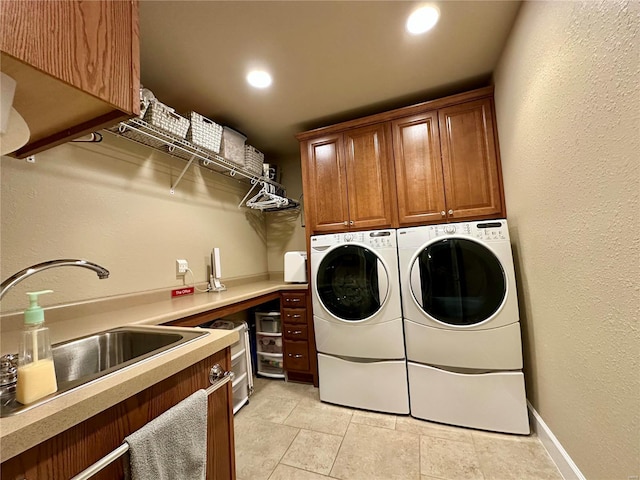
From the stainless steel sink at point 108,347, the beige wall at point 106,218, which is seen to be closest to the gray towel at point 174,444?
the stainless steel sink at point 108,347

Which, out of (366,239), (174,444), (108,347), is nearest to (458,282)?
(366,239)

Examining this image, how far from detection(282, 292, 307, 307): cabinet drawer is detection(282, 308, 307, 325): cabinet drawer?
4 centimetres

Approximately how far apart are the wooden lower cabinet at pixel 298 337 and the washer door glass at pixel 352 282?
1.15 ft

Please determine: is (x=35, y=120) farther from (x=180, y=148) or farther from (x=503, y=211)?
(x=503, y=211)

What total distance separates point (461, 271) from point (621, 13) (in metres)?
1.26

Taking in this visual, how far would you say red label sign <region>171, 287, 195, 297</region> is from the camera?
1.92 metres

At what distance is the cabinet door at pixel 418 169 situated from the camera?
198 cm

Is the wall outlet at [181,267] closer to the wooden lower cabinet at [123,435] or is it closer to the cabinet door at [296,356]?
the cabinet door at [296,356]

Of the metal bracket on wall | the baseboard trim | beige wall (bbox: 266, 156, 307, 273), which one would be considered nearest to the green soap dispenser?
the metal bracket on wall

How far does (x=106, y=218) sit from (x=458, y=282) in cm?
223

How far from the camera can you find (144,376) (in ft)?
2.00

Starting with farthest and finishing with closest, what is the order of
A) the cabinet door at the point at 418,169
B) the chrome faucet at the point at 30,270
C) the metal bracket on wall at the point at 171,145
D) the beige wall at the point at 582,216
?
the cabinet door at the point at 418,169, the metal bracket on wall at the point at 171,145, the beige wall at the point at 582,216, the chrome faucet at the point at 30,270

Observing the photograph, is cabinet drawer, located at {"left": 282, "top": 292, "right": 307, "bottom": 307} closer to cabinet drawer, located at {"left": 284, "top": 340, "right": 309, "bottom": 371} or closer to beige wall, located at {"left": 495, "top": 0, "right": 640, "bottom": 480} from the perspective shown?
cabinet drawer, located at {"left": 284, "top": 340, "right": 309, "bottom": 371}

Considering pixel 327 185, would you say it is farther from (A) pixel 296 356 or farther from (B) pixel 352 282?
(A) pixel 296 356
